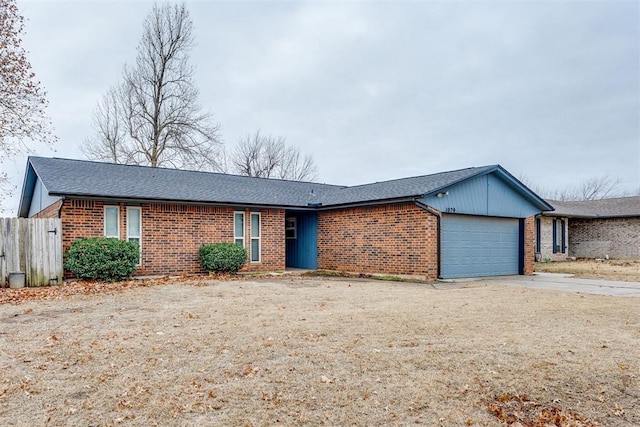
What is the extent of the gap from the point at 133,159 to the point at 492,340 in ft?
87.2

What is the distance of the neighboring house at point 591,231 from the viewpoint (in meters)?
24.7

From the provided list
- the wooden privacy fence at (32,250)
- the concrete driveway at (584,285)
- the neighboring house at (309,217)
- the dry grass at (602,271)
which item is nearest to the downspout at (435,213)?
the neighboring house at (309,217)

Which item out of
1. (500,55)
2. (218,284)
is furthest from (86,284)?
(500,55)

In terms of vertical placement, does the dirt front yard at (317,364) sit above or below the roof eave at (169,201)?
Result: below

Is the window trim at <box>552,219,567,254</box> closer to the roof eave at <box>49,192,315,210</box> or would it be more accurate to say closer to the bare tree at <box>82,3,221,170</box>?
the roof eave at <box>49,192,315,210</box>

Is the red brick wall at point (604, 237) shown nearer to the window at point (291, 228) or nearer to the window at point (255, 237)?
the window at point (291, 228)

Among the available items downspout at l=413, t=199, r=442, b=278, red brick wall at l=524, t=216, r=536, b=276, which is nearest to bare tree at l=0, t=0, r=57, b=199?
downspout at l=413, t=199, r=442, b=278

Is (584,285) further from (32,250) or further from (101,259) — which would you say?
(32,250)

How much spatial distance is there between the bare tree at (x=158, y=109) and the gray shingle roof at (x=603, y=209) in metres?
21.9

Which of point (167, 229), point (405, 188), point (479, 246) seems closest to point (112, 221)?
point (167, 229)

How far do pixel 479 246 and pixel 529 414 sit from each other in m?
12.4

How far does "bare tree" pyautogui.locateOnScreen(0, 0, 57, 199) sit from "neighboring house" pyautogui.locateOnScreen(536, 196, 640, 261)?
941 inches

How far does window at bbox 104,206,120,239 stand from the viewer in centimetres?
1327

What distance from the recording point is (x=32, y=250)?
1162 cm
